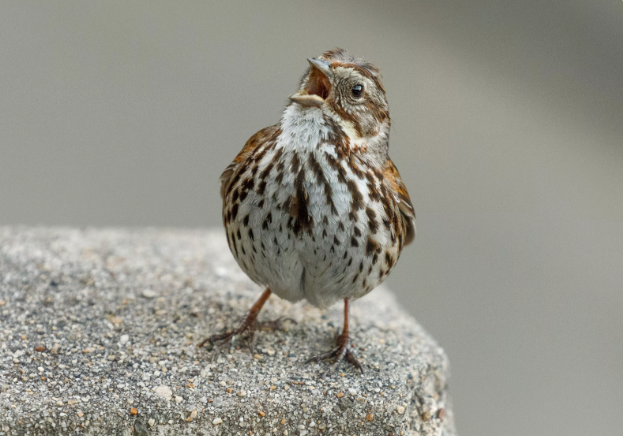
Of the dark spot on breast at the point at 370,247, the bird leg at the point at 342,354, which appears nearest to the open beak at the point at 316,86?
the dark spot on breast at the point at 370,247

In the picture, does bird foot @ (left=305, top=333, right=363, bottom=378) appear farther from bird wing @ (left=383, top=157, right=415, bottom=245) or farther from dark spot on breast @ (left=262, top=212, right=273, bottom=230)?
dark spot on breast @ (left=262, top=212, right=273, bottom=230)

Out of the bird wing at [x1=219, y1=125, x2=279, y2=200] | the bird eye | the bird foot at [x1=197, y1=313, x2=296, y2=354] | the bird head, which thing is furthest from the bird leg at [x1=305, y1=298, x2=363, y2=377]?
the bird eye

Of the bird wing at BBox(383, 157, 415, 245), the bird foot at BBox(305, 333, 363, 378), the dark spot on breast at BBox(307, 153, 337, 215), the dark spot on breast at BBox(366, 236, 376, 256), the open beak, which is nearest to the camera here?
the open beak

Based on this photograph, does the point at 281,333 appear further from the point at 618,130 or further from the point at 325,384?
the point at 618,130

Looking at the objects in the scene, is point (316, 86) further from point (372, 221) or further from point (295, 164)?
point (372, 221)

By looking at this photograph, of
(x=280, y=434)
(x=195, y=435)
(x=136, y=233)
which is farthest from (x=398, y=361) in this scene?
(x=136, y=233)

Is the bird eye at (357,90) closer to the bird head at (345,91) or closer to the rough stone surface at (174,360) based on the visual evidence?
the bird head at (345,91)
